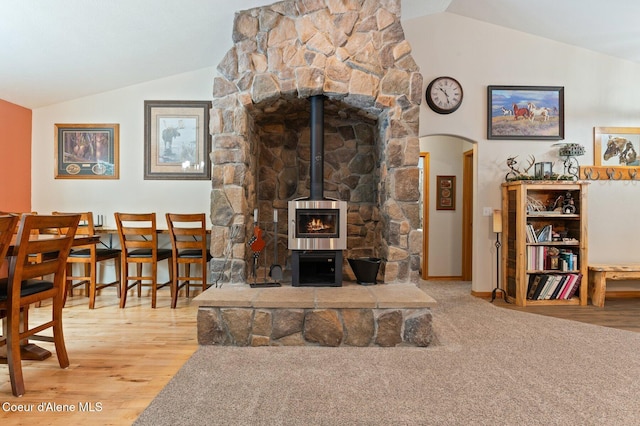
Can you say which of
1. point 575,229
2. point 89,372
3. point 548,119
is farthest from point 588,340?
point 89,372

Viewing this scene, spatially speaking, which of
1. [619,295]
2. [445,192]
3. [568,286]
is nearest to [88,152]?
[445,192]

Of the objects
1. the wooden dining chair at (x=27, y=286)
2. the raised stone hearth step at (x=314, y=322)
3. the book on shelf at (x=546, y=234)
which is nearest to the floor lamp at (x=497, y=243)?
the book on shelf at (x=546, y=234)

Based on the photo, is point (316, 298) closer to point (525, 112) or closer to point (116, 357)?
point (116, 357)

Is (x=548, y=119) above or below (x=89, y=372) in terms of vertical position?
above

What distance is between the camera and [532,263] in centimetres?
407

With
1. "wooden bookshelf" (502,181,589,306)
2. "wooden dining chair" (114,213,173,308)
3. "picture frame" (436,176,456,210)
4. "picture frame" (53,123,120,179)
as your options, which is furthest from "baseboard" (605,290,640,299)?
"picture frame" (53,123,120,179)

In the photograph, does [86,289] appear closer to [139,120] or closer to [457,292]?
[139,120]

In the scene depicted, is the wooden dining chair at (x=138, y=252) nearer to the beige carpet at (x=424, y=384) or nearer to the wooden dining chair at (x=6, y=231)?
the beige carpet at (x=424, y=384)

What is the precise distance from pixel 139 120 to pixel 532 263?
5.03 metres

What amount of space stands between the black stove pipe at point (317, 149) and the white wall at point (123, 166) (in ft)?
5.67

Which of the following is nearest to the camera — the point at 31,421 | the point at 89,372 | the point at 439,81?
the point at 31,421

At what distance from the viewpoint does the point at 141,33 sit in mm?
3516

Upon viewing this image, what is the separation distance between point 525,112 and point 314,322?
145 inches

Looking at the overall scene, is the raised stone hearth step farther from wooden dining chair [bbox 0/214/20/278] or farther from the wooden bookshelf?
the wooden bookshelf
